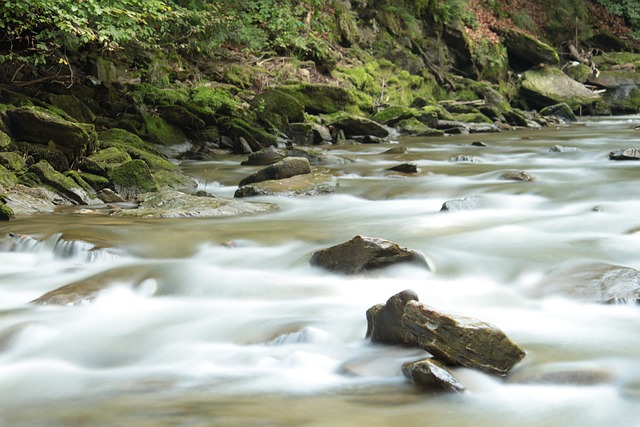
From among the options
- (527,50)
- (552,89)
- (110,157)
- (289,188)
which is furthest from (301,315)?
(527,50)

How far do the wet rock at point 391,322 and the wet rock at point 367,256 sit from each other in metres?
1.04

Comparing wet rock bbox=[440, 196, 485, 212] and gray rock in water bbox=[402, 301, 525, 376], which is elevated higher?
gray rock in water bbox=[402, 301, 525, 376]

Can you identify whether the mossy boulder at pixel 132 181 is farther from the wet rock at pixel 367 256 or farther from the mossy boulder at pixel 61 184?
the wet rock at pixel 367 256

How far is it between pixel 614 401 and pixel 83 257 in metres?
4.22

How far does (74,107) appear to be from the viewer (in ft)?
36.3

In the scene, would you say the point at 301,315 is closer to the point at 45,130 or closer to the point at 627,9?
the point at 45,130

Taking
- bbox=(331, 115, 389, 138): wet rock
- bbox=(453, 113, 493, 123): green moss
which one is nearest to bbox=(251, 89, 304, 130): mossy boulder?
bbox=(331, 115, 389, 138): wet rock

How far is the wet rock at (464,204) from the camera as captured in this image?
7.53 metres

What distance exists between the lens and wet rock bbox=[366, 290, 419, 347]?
3512 millimetres

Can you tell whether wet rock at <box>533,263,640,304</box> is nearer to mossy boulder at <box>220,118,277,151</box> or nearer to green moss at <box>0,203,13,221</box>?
green moss at <box>0,203,13,221</box>

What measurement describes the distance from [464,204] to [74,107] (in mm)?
6755

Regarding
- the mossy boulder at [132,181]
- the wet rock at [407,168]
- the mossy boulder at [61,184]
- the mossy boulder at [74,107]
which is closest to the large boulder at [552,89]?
the wet rock at [407,168]

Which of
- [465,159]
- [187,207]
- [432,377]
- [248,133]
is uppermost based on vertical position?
[432,377]

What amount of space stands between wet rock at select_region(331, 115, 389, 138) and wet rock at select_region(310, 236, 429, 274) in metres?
10.2
